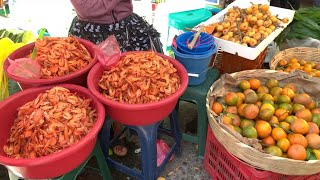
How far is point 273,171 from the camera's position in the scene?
5.28 ft

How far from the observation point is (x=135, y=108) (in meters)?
1.48

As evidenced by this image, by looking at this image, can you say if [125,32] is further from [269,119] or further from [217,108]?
[269,119]

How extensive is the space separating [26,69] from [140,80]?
25.4 inches

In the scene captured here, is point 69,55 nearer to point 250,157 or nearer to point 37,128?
point 37,128

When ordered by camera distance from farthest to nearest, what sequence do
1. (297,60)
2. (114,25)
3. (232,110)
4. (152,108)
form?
(297,60) < (114,25) < (232,110) < (152,108)

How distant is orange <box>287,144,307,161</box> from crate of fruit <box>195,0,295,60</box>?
A: 0.82 meters

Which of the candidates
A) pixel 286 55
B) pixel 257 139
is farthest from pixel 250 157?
pixel 286 55

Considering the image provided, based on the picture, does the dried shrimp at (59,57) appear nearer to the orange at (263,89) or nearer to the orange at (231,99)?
the orange at (231,99)

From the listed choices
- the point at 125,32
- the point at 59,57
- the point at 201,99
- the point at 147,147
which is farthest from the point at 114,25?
the point at 147,147

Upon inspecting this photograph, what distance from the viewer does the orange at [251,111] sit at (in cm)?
182

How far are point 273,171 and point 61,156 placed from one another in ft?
3.69

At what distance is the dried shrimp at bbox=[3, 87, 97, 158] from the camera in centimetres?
134

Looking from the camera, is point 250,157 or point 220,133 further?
point 220,133

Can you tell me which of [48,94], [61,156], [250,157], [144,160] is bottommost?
[144,160]
